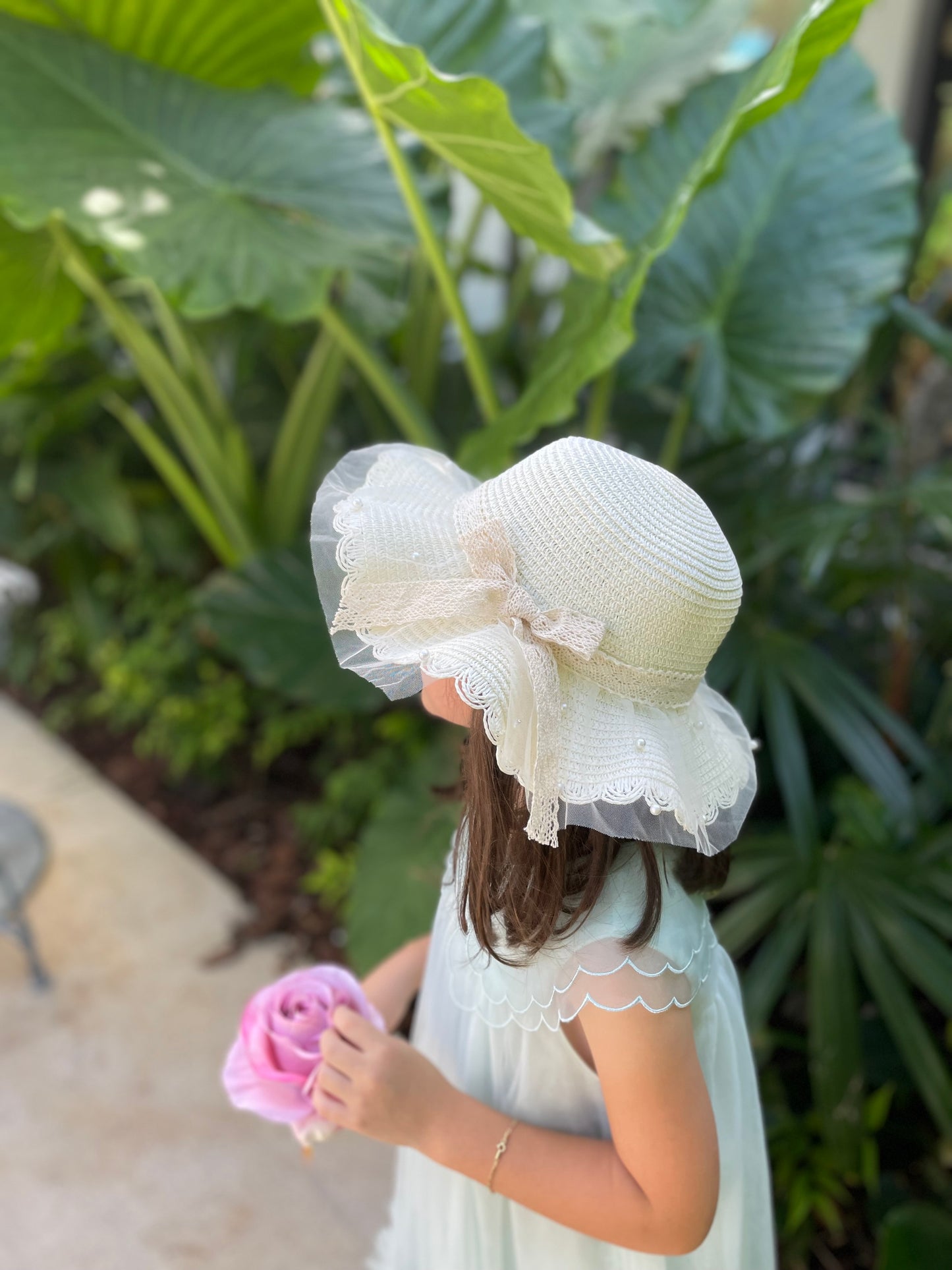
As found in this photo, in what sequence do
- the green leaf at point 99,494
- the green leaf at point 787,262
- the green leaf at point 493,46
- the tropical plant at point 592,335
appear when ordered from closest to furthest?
1. the tropical plant at point 592,335
2. the green leaf at point 493,46
3. the green leaf at point 787,262
4. the green leaf at point 99,494

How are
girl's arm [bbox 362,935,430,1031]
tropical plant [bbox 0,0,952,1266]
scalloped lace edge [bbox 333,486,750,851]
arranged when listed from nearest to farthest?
scalloped lace edge [bbox 333,486,750,851]
girl's arm [bbox 362,935,430,1031]
tropical plant [bbox 0,0,952,1266]

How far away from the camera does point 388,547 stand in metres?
0.64

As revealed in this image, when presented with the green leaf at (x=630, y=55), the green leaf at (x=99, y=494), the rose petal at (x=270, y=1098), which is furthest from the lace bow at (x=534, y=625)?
the green leaf at (x=99, y=494)

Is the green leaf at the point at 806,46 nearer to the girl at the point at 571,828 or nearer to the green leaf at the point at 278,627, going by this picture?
the girl at the point at 571,828

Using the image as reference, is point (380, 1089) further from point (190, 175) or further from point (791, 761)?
point (190, 175)

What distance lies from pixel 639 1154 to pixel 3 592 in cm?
148

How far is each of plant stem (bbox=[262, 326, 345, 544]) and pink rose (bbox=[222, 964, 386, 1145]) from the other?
4.42ft

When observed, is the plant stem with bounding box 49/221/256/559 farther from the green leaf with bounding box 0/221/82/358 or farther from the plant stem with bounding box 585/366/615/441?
the plant stem with bounding box 585/366/615/441

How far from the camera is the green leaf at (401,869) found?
154 centimetres

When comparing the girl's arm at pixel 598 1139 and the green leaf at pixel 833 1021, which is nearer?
the girl's arm at pixel 598 1139

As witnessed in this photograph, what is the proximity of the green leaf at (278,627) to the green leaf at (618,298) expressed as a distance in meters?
0.63

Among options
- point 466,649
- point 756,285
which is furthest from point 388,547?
point 756,285

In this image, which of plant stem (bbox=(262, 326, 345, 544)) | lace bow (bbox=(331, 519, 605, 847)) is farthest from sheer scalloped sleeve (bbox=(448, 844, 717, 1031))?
plant stem (bbox=(262, 326, 345, 544))

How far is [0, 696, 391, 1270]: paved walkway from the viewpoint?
1462mm
